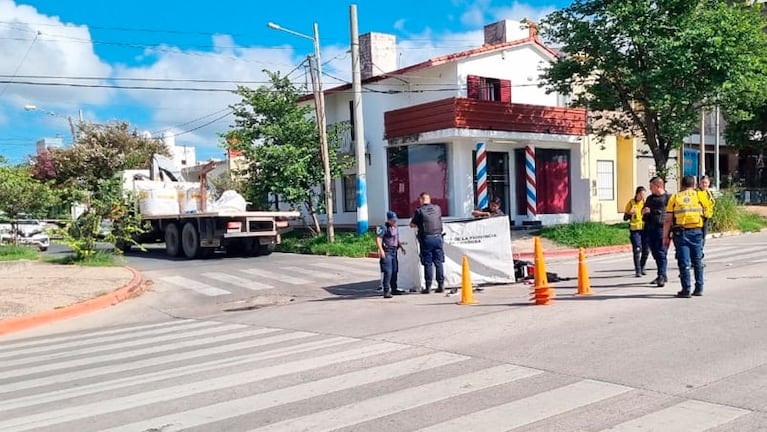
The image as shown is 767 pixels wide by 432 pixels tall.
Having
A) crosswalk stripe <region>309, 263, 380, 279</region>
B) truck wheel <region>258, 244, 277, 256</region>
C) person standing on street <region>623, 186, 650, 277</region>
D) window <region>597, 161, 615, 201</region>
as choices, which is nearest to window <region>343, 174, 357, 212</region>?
truck wheel <region>258, 244, 277, 256</region>

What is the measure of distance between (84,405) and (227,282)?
9474 mm

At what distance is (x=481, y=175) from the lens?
23.0m

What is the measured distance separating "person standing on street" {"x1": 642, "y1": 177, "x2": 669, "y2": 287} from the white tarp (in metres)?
2.51

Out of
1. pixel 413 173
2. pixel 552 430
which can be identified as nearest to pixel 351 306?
pixel 552 430

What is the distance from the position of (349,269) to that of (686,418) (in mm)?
12687

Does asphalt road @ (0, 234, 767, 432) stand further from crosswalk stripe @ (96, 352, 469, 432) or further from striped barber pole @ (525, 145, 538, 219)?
striped barber pole @ (525, 145, 538, 219)

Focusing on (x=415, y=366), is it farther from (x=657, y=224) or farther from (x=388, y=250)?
(x=657, y=224)

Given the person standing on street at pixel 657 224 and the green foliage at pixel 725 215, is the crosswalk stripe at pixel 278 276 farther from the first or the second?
the green foliage at pixel 725 215

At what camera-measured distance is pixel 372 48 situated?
28.1 metres

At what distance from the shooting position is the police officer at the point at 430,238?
11.9m

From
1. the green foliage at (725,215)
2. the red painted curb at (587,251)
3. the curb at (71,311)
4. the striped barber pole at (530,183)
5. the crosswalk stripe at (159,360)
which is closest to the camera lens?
the crosswalk stripe at (159,360)

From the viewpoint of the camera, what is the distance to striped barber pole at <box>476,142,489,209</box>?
22859 millimetres

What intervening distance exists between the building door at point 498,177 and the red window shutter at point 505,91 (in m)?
2.17

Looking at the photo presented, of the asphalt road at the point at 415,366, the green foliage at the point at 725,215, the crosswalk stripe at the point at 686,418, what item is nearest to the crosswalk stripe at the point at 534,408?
the asphalt road at the point at 415,366
